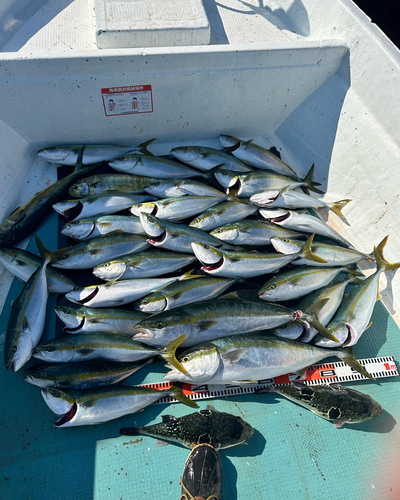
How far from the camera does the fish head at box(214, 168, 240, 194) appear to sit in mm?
3244

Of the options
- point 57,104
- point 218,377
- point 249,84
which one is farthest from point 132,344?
→ point 249,84

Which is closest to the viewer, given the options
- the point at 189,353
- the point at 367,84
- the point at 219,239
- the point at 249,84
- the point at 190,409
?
the point at 189,353

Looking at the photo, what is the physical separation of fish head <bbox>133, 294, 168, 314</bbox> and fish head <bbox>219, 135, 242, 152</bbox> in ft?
6.68

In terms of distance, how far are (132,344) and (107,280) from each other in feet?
1.98

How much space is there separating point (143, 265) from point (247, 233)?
0.98 m

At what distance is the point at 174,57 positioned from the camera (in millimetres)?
2928

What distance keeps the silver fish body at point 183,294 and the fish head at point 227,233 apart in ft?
1.37

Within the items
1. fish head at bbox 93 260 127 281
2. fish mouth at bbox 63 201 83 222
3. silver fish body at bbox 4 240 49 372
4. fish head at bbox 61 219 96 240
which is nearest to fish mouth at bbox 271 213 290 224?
fish head at bbox 93 260 127 281

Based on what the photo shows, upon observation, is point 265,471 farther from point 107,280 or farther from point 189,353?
point 107,280

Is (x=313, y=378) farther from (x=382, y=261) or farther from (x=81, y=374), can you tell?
(x=81, y=374)

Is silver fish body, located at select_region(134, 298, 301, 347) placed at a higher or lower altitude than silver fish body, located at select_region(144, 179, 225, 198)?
lower

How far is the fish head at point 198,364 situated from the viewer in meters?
2.17

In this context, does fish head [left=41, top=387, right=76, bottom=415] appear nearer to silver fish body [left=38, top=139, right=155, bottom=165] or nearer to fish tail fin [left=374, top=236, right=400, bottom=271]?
silver fish body [left=38, top=139, right=155, bottom=165]

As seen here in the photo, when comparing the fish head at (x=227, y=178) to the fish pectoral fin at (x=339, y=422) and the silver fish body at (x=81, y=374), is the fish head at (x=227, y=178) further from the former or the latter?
the fish pectoral fin at (x=339, y=422)
